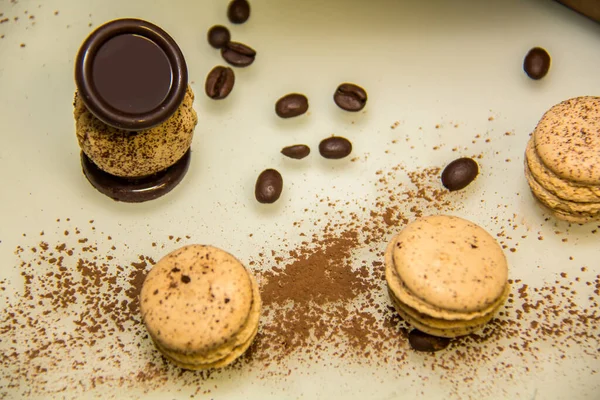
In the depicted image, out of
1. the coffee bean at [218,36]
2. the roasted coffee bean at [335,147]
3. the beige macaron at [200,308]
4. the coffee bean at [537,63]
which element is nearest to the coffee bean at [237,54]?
the coffee bean at [218,36]

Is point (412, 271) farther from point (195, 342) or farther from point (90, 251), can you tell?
point (90, 251)

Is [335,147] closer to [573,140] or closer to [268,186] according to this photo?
[268,186]

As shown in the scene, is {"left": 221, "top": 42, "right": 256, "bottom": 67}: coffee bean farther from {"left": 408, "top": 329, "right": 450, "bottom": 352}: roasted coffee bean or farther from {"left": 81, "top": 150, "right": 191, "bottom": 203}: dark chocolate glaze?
{"left": 408, "top": 329, "right": 450, "bottom": 352}: roasted coffee bean

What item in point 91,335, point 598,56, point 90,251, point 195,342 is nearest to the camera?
point 195,342

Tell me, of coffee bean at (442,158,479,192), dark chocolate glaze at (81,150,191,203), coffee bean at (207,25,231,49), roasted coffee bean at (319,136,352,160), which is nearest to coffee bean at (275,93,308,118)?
roasted coffee bean at (319,136,352,160)

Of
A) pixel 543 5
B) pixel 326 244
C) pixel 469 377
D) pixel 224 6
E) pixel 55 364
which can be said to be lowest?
pixel 55 364

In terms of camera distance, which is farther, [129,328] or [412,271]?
[129,328]

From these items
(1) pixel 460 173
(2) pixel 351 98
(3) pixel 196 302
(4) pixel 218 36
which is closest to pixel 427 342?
(1) pixel 460 173

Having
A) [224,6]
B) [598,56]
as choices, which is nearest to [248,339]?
[224,6]
